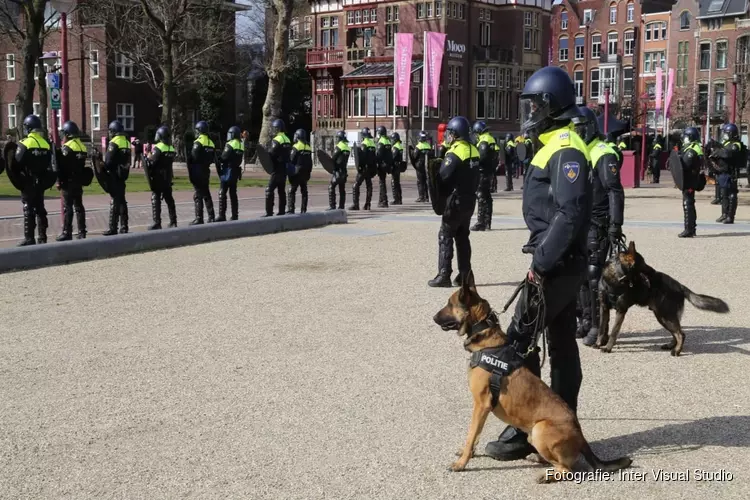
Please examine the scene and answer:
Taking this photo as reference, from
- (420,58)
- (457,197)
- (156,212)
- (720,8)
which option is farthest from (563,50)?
(457,197)

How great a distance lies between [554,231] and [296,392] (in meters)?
2.39

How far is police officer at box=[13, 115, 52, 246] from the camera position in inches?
507

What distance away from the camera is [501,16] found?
58031 mm

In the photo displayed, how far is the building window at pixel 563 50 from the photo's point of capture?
77750 mm

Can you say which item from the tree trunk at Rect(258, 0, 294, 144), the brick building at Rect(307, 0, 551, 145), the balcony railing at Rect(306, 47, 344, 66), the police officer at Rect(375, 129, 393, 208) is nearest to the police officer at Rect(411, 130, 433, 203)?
the police officer at Rect(375, 129, 393, 208)

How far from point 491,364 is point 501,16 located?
186ft

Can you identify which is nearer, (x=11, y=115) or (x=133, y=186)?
(x=133, y=186)

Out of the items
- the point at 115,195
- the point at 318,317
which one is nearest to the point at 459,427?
the point at 318,317

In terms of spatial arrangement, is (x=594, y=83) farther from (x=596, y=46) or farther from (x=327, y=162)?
(x=327, y=162)

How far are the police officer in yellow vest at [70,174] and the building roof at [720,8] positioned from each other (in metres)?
64.5

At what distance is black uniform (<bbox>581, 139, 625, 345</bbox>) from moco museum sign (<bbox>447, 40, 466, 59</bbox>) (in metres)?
47.2

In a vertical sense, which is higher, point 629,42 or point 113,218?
point 629,42

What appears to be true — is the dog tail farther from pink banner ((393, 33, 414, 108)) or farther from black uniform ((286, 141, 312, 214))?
pink banner ((393, 33, 414, 108))

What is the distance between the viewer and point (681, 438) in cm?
502
